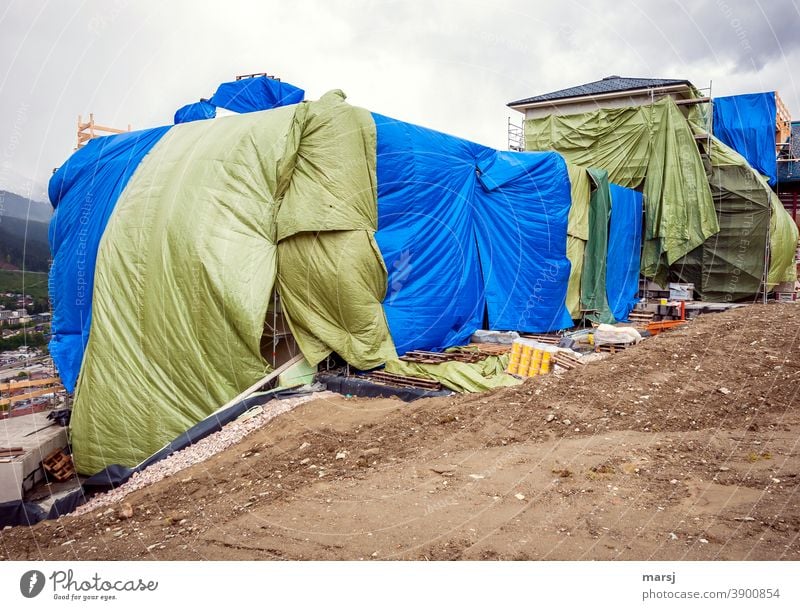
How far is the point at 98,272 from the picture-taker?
31.6ft

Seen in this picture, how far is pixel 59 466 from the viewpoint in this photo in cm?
896

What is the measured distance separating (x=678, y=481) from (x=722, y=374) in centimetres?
336

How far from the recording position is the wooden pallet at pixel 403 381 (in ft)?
28.9

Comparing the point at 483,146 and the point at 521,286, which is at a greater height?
the point at 483,146

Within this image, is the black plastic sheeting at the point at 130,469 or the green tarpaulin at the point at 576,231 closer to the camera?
the black plastic sheeting at the point at 130,469

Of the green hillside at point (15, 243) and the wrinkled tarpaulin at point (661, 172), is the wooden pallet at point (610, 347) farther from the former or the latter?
the wrinkled tarpaulin at point (661, 172)

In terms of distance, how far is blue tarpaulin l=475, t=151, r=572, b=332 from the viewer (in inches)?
483

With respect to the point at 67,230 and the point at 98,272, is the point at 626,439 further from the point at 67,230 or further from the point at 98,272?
the point at 67,230

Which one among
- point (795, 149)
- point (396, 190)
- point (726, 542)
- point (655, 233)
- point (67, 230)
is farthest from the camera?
point (795, 149)

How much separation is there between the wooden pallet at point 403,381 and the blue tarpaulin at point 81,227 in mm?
5352

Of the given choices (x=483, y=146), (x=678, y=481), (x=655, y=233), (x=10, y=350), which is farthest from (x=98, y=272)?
(x=655, y=233)

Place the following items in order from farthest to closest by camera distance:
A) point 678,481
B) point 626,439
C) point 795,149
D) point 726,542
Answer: point 795,149
point 626,439
point 678,481
point 726,542

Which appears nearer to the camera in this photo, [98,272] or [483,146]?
[98,272]

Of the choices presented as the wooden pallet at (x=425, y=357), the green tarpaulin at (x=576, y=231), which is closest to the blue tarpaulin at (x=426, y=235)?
the wooden pallet at (x=425, y=357)
